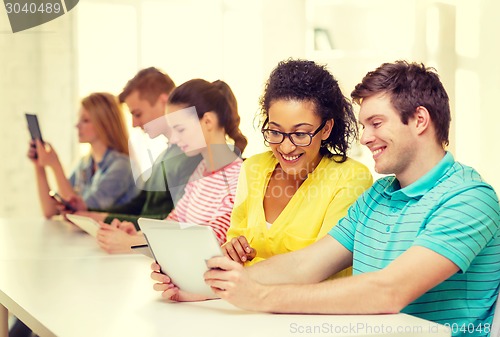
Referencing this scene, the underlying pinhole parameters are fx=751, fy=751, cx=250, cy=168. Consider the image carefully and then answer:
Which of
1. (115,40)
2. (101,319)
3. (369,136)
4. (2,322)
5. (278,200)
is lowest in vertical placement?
(2,322)

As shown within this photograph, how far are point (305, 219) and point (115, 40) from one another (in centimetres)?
313

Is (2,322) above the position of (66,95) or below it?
below

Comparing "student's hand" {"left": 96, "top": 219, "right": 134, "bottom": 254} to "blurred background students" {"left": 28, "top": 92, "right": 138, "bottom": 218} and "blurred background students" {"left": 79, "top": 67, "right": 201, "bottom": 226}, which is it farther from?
"blurred background students" {"left": 28, "top": 92, "right": 138, "bottom": 218}

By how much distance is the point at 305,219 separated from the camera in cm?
177

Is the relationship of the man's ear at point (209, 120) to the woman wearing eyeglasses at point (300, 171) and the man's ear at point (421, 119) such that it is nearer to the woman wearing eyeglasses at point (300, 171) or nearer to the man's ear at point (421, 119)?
the woman wearing eyeglasses at point (300, 171)

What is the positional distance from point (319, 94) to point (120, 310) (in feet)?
2.39

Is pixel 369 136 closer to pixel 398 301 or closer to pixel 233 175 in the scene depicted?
pixel 398 301

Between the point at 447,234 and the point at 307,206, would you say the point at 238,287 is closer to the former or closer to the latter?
the point at 447,234

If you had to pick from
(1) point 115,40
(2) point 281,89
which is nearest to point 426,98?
(2) point 281,89

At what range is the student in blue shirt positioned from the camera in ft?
4.19

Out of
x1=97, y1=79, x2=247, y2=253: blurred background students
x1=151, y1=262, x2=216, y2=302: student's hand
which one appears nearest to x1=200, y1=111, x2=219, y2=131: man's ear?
x1=97, y1=79, x2=247, y2=253: blurred background students

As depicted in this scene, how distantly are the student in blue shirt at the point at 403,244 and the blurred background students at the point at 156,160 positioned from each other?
1038 millimetres

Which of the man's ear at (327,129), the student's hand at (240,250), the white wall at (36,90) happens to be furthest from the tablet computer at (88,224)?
the white wall at (36,90)

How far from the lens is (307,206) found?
178 cm
